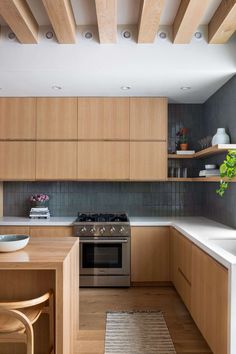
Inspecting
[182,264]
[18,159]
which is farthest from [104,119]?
[182,264]

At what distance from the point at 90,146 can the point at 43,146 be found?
599 mm

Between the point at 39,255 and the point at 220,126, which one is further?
the point at 220,126

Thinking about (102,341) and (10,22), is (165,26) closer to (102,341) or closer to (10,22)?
(10,22)

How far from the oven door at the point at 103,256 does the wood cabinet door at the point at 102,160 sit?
31.6 inches

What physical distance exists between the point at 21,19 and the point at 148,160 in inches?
82.8

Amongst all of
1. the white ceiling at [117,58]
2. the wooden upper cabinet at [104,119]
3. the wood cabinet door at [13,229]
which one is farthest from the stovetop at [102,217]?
the white ceiling at [117,58]

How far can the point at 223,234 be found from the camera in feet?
9.02

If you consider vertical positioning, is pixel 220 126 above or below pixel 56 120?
below

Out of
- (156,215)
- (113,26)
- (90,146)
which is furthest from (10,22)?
(156,215)

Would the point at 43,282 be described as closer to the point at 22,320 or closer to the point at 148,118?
the point at 22,320

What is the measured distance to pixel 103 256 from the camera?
3639 millimetres

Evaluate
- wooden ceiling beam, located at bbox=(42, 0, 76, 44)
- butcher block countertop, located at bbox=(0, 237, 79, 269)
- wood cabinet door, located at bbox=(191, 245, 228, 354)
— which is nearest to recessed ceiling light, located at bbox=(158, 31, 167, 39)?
wooden ceiling beam, located at bbox=(42, 0, 76, 44)

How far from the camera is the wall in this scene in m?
3.14

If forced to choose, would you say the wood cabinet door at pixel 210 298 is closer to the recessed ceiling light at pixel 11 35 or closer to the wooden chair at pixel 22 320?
the wooden chair at pixel 22 320
